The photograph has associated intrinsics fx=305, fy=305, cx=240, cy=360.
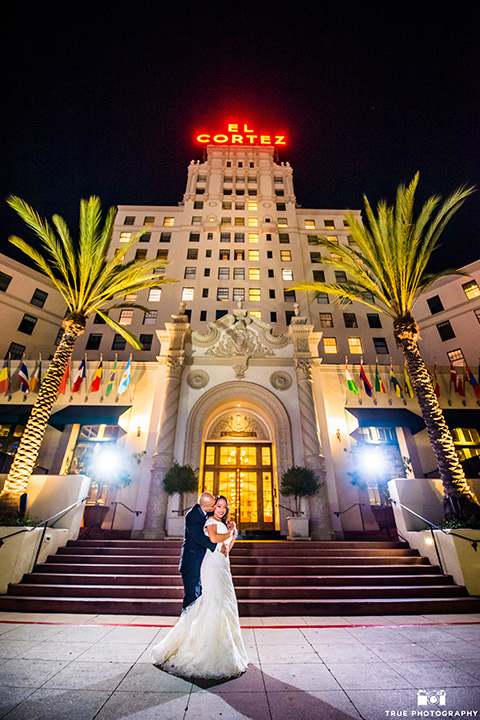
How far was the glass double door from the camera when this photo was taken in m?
15.4

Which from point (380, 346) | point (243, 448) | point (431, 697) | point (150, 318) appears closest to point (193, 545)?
point (431, 697)

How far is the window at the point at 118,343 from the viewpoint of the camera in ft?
85.4

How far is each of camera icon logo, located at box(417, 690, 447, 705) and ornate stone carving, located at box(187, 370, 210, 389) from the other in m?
14.1

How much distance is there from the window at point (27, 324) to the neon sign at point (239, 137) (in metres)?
29.2

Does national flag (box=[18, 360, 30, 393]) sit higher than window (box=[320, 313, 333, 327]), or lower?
lower

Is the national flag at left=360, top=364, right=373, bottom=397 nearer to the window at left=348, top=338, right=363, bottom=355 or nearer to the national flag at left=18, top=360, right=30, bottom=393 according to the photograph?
the window at left=348, top=338, right=363, bottom=355

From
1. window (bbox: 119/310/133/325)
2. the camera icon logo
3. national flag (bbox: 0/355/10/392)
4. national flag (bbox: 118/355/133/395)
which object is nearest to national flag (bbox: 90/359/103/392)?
national flag (bbox: 118/355/133/395)

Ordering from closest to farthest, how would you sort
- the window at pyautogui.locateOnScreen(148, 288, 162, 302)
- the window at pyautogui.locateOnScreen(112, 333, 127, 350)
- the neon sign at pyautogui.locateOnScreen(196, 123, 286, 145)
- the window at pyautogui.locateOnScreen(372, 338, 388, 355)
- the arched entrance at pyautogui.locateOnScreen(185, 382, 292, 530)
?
1. the arched entrance at pyautogui.locateOnScreen(185, 382, 292, 530)
2. the window at pyautogui.locateOnScreen(112, 333, 127, 350)
3. the window at pyautogui.locateOnScreen(372, 338, 388, 355)
4. the window at pyautogui.locateOnScreen(148, 288, 162, 302)
5. the neon sign at pyautogui.locateOnScreen(196, 123, 286, 145)

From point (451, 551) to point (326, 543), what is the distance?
400 cm

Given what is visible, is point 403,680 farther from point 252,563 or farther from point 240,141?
point 240,141

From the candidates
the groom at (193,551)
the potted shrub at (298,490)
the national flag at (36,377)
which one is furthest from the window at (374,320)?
the groom at (193,551)

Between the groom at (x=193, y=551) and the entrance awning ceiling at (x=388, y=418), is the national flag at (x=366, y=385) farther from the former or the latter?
the groom at (x=193, y=551)

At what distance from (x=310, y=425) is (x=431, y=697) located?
39.4 feet

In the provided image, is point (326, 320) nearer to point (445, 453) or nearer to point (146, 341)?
point (146, 341)
